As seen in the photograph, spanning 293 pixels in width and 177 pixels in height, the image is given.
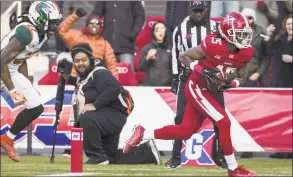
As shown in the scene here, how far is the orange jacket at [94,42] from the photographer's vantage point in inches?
599

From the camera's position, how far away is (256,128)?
15.3 meters

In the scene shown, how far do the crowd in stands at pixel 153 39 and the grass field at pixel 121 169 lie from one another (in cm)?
186

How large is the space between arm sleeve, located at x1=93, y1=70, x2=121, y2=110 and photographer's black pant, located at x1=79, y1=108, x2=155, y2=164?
0.44 feet

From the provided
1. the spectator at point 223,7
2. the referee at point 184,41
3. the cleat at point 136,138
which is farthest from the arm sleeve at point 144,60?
the cleat at point 136,138

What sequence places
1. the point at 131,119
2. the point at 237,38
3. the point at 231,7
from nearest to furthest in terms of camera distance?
the point at 237,38 → the point at 131,119 → the point at 231,7

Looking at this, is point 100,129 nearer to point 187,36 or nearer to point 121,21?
point 187,36

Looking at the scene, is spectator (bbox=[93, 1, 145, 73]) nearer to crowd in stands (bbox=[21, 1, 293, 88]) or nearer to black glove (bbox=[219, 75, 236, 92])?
crowd in stands (bbox=[21, 1, 293, 88])

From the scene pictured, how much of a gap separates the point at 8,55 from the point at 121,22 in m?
4.52

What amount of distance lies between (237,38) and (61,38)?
559 centimetres

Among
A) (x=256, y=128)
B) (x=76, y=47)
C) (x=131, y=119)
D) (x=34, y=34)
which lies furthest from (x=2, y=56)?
(x=256, y=128)

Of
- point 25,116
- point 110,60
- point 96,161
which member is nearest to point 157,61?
point 110,60

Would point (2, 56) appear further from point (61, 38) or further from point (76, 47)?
point (61, 38)

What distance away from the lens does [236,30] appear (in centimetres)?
1138

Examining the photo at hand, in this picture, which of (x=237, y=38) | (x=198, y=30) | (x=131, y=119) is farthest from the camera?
(x=131, y=119)
